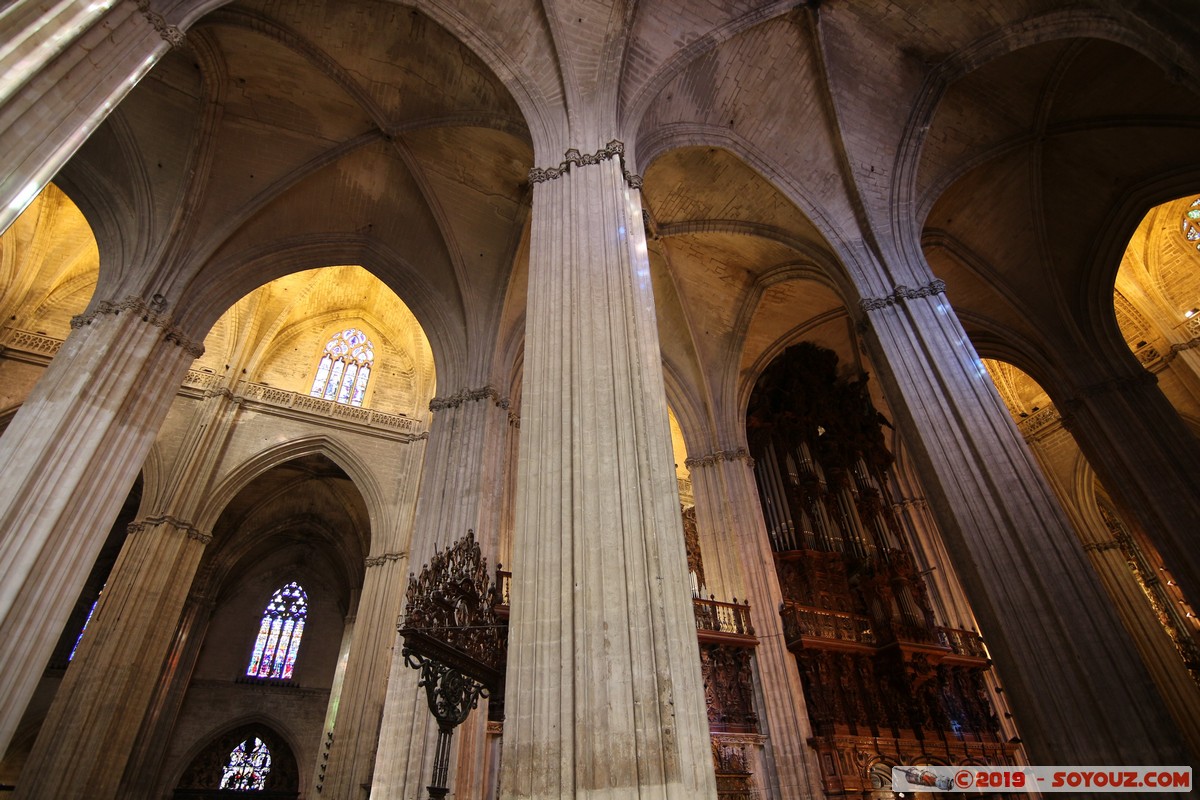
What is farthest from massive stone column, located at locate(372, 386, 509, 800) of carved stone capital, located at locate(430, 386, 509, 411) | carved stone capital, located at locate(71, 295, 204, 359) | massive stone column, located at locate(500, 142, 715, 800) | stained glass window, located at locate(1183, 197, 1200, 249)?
stained glass window, located at locate(1183, 197, 1200, 249)

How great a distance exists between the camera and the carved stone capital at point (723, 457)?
12.9m

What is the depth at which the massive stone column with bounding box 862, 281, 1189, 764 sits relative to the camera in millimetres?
5773

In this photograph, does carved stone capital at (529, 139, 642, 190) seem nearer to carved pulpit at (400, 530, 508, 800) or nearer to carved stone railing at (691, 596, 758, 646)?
carved pulpit at (400, 530, 508, 800)

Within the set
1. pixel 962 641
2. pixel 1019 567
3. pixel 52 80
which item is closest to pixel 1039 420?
pixel 962 641

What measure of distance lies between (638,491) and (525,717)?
5.96 ft

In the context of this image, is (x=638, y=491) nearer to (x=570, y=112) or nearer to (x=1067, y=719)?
(x=1067, y=719)

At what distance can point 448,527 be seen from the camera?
923cm

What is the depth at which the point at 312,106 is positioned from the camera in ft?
34.8

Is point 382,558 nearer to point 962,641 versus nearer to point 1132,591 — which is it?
point 962,641

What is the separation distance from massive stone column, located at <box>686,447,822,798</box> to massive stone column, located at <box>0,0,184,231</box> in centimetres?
1059

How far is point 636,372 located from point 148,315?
7.68 m

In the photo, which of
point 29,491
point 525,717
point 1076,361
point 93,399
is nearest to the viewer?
point 525,717

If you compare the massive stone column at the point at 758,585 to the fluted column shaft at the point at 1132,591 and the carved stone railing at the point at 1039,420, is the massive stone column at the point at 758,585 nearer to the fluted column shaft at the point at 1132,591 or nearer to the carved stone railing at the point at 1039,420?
the fluted column shaft at the point at 1132,591

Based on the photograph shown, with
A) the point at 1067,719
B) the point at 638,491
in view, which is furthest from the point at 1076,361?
the point at 638,491
